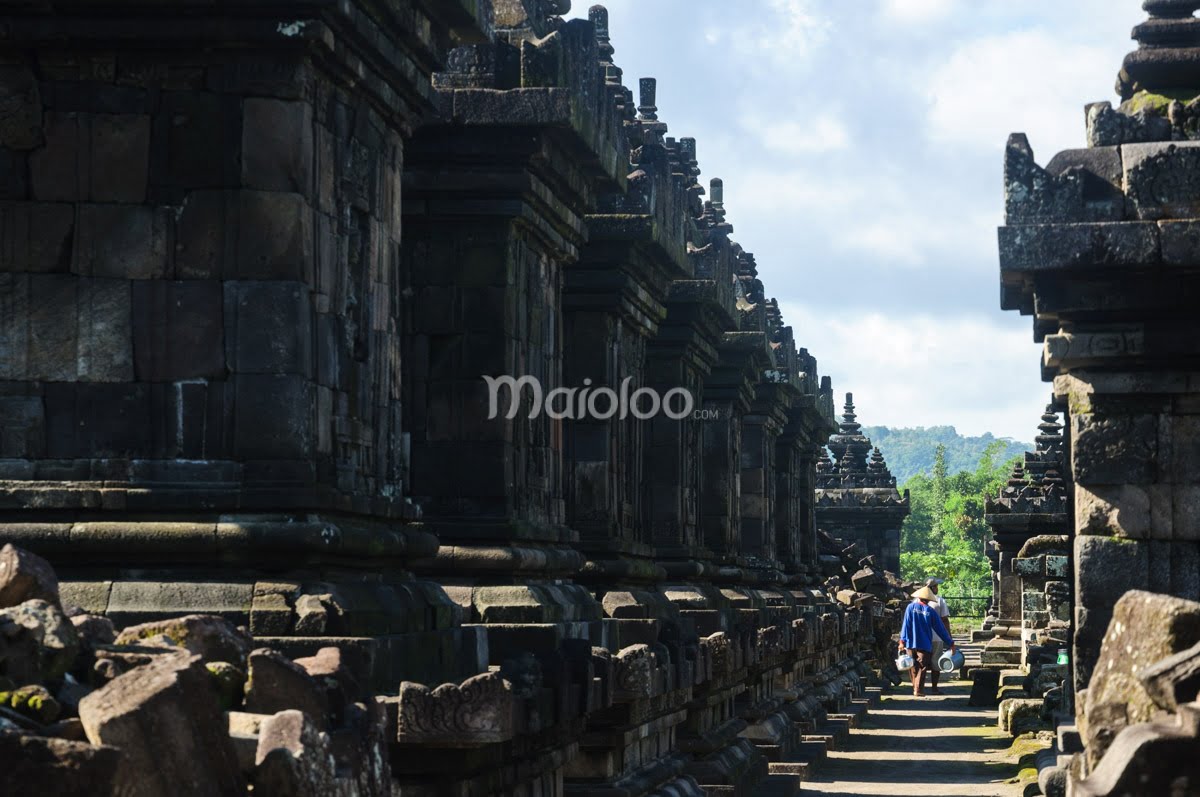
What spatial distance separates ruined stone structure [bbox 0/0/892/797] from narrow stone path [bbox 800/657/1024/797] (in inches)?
204

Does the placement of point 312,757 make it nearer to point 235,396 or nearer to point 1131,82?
point 235,396

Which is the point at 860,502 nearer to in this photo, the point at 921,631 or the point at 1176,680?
the point at 921,631

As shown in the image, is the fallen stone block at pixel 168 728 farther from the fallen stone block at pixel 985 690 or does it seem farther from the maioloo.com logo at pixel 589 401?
the fallen stone block at pixel 985 690

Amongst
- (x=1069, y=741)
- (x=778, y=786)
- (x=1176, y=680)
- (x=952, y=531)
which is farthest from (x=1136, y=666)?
(x=952, y=531)

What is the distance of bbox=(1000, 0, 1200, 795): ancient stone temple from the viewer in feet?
30.3

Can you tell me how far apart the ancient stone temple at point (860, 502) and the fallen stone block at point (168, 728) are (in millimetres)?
43523

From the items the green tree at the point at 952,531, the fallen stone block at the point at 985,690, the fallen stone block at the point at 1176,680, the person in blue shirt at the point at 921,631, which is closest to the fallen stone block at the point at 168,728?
the fallen stone block at the point at 1176,680

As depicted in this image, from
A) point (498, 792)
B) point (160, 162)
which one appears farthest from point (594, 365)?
point (160, 162)

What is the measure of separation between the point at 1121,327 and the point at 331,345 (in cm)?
378

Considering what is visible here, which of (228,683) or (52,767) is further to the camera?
(228,683)

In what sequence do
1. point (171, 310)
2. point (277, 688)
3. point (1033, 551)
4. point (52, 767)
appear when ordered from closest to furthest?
point (52, 767) → point (277, 688) → point (171, 310) → point (1033, 551)

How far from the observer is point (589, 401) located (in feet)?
46.1

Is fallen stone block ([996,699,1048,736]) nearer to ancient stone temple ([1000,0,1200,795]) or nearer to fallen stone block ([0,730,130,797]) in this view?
ancient stone temple ([1000,0,1200,795])

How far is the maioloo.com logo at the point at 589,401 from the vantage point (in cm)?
1100
